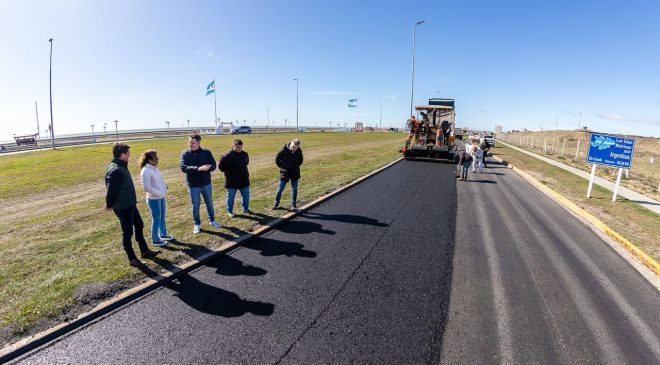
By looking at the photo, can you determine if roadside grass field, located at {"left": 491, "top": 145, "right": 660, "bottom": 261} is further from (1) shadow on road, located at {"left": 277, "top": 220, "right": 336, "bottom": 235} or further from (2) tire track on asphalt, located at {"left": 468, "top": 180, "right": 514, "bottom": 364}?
(1) shadow on road, located at {"left": 277, "top": 220, "right": 336, "bottom": 235}

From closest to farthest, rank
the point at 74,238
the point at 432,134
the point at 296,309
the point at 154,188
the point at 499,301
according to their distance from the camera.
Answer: the point at 296,309, the point at 499,301, the point at 154,188, the point at 74,238, the point at 432,134

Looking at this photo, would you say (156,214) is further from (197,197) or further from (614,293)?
(614,293)

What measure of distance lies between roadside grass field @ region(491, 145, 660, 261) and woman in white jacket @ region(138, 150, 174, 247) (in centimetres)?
915

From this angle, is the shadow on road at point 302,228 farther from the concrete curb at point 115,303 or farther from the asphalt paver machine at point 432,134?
the asphalt paver machine at point 432,134

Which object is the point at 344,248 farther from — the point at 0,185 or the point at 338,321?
the point at 0,185

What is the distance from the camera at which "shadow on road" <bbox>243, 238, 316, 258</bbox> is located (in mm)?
6023

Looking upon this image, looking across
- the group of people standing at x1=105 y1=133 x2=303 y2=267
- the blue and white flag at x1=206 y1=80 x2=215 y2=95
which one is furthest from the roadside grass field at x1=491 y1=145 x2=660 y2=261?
the blue and white flag at x1=206 y1=80 x2=215 y2=95

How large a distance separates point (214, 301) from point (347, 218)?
14.1ft

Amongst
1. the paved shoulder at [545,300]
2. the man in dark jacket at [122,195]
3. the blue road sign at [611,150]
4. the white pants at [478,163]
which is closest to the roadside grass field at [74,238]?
the man in dark jacket at [122,195]

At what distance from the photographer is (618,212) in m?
9.34

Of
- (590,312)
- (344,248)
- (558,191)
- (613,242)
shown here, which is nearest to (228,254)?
(344,248)

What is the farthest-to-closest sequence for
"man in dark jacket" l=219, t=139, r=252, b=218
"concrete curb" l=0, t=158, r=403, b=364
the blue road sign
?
the blue road sign
"man in dark jacket" l=219, t=139, r=252, b=218
"concrete curb" l=0, t=158, r=403, b=364

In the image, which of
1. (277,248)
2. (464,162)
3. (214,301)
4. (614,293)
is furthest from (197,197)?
(464,162)

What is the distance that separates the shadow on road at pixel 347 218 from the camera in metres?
7.83
